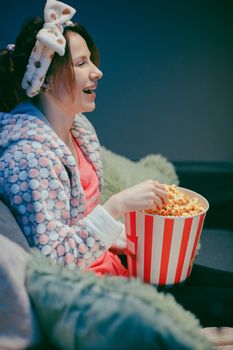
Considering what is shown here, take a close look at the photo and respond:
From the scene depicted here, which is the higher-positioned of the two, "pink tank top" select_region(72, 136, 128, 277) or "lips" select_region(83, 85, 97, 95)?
"lips" select_region(83, 85, 97, 95)

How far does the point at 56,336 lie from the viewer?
0.70 metres

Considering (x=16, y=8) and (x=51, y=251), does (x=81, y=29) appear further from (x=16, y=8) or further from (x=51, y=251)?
(x=16, y=8)

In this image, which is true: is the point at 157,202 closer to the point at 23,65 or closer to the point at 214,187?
the point at 23,65

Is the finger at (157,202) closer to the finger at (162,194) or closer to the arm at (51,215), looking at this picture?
the finger at (162,194)

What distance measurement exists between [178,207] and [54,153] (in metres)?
0.36

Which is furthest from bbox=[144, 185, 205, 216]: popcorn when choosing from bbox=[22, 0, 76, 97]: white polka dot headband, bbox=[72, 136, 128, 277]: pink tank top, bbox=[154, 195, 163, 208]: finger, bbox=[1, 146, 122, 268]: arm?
bbox=[22, 0, 76, 97]: white polka dot headband

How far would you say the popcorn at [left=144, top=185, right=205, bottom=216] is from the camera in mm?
1051

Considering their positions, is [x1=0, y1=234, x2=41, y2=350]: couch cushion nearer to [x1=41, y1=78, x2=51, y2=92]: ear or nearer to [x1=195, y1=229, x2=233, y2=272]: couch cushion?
[x1=41, y1=78, x2=51, y2=92]: ear

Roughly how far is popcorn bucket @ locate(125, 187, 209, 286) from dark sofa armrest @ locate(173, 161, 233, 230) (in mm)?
657

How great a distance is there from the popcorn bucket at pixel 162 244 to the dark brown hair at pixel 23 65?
44cm

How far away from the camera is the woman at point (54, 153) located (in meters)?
1.00

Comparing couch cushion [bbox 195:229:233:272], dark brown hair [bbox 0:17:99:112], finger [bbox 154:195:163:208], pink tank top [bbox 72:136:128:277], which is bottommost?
couch cushion [bbox 195:229:233:272]

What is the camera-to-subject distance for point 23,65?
1164 mm

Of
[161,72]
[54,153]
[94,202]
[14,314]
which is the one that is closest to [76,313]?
[14,314]
